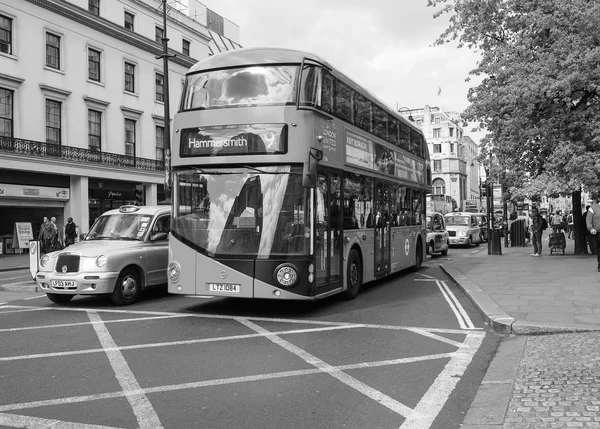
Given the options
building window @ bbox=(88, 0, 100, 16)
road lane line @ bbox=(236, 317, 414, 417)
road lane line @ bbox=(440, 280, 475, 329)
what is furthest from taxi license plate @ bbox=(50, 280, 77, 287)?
building window @ bbox=(88, 0, 100, 16)

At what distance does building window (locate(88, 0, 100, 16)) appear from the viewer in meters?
30.0

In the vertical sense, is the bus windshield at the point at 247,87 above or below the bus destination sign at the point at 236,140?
above

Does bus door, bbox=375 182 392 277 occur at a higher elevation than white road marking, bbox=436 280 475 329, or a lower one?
higher

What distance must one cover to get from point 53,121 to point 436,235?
18.9 metres

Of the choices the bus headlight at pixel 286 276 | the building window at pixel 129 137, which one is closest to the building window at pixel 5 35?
the building window at pixel 129 137

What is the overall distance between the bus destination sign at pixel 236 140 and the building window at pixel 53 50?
2216cm

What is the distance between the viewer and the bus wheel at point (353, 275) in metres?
10.7

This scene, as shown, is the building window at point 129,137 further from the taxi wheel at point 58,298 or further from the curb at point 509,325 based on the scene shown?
the curb at point 509,325

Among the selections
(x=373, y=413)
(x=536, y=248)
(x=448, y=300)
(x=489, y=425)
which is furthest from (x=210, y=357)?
(x=536, y=248)

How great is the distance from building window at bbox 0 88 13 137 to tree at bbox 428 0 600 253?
1865cm

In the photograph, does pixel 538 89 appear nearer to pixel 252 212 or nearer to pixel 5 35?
pixel 252 212

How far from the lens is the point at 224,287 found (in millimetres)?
8734

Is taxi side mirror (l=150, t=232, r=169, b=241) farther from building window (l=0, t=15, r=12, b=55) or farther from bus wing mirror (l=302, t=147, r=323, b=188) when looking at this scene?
building window (l=0, t=15, r=12, b=55)

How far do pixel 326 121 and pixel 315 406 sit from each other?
5565 millimetres
